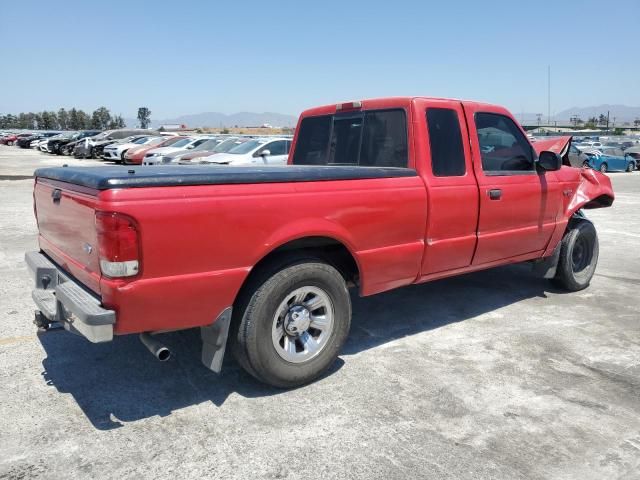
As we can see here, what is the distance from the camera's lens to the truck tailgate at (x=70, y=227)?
3209mm

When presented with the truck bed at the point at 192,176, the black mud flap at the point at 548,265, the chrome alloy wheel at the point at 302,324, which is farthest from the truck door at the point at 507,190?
the chrome alloy wheel at the point at 302,324

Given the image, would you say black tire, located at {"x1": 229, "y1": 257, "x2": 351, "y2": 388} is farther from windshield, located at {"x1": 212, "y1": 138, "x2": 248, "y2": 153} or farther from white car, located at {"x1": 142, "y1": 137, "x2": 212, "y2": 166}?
white car, located at {"x1": 142, "y1": 137, "x2": 212, "y2": 166}

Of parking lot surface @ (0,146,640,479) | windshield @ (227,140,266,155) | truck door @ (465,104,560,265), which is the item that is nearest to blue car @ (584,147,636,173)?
windshield @ (227,140,266,155)

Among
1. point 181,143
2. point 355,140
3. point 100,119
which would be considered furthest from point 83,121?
point 355,140

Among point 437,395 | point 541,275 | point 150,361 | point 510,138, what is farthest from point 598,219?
point 150,361

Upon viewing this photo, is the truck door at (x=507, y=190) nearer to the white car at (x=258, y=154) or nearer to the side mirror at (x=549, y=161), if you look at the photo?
the side mirror at (x=549, y=161)

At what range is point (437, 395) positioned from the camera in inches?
150

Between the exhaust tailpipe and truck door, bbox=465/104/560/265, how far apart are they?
Result: 2.88 metres

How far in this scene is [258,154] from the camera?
16.2 metres

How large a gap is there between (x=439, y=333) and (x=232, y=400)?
2.11 m

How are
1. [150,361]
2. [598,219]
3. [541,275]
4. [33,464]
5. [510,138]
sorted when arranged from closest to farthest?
[33,464], [150,361], [510,138], [541,275], [598,219]

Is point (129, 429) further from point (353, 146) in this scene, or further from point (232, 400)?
point (353, 146)

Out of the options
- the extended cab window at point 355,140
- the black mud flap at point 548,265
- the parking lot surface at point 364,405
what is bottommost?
the parking lot surface at point 364,405

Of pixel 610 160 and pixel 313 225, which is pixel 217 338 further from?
pixel 610 160
